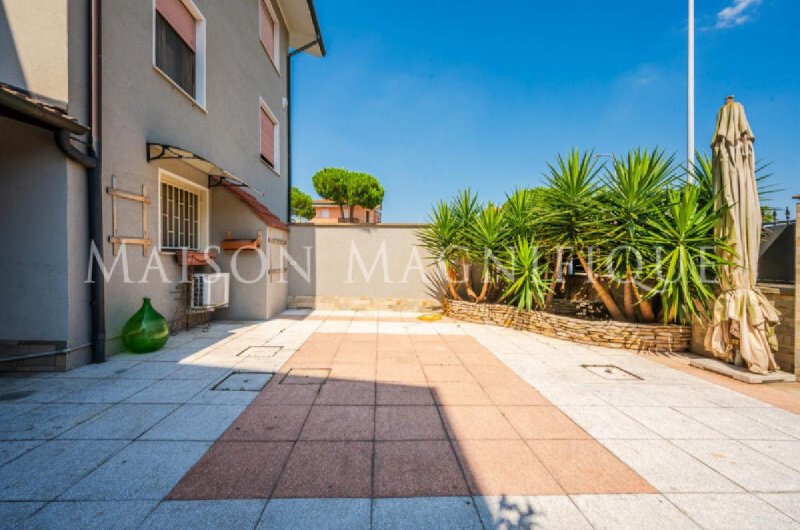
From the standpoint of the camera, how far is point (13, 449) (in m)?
2.47

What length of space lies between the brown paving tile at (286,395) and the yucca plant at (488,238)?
5.08m

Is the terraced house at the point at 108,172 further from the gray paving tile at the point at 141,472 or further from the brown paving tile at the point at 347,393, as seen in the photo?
the brown paving tile at the point at 347,393

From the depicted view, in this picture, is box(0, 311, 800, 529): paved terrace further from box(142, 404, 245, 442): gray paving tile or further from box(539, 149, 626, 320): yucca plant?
box(539, 149, 626, 320): yucca plant

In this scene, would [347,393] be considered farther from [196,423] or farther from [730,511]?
[730,511]

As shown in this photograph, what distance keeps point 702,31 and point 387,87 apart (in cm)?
1239

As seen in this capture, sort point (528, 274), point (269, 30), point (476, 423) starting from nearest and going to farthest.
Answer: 1. point (476, 423)
2. point (528, 274)
3. point (269, 30)

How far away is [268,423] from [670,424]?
3551 millimetres

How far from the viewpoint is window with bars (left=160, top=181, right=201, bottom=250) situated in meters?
6.05

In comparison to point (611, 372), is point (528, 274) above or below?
above

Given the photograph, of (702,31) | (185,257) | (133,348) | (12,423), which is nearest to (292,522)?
(12,423)

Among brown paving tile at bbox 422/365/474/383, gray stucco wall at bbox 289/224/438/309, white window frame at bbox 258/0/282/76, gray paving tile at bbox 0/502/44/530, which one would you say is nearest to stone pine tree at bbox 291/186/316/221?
white window frame at bbox 258/0/282/76

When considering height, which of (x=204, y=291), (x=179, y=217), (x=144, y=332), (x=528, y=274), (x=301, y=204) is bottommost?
(x=144, y=332)

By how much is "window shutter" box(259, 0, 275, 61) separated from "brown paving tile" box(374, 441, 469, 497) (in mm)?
11091

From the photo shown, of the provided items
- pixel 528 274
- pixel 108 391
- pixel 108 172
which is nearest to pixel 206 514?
pixel 108 391
